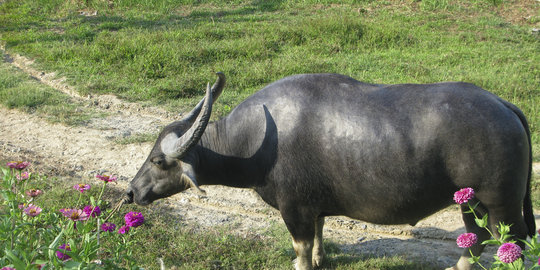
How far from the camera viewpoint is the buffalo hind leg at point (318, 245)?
13.6 feet

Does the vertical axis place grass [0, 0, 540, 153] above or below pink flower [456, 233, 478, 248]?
below

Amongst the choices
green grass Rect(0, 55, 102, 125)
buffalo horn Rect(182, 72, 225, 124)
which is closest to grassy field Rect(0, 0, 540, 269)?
green grass Rect(0, 55, 102, 125)

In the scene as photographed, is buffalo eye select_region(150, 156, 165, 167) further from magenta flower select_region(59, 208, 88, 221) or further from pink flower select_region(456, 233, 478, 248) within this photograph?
pink flower select_region(456, 233, 478, 248)

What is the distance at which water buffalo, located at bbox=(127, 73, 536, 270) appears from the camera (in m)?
3.23

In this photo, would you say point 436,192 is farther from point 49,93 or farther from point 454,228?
point 49,93

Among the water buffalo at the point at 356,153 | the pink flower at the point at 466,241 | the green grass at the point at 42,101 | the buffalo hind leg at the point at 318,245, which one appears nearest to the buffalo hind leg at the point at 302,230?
the water buffalo at the point at 356,153

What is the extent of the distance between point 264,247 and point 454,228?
1668mm

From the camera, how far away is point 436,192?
3.37 metres

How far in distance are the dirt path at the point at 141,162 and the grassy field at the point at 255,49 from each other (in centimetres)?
23

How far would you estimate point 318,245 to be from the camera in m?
4.14

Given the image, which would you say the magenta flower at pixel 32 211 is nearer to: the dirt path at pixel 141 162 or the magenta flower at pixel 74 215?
the magenta flower at pixel 74 215

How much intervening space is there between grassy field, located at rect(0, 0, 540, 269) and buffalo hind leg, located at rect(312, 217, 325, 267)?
1.39 feet

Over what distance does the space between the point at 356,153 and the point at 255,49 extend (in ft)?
17.8

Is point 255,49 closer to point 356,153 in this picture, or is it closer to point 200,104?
point 200,104
